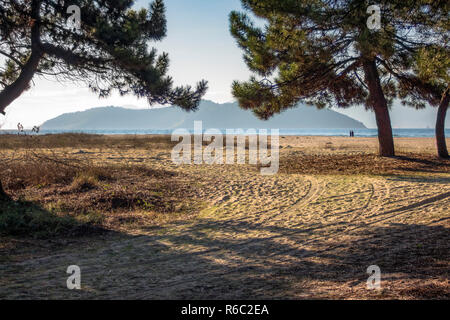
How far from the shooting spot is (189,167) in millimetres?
14523

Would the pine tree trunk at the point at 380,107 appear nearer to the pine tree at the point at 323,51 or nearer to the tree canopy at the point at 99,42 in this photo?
the pine tree at the point at 323,51

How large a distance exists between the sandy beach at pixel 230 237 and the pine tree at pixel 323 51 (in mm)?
4384

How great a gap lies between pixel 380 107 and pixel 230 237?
12.1 m

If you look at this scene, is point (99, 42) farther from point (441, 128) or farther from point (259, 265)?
point (441, 128)

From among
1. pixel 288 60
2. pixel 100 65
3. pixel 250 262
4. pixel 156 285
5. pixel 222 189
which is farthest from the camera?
pixel 288 60

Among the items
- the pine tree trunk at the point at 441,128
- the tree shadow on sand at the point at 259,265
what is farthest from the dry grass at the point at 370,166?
the tree shadow on sand at the point at 259,265

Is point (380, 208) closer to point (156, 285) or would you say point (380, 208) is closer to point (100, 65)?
point (156, 285)

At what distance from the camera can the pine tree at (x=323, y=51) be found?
9828 millimetres

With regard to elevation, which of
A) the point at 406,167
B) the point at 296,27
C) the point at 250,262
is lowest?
the point at 250,262

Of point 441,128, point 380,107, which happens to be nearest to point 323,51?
point 380,107

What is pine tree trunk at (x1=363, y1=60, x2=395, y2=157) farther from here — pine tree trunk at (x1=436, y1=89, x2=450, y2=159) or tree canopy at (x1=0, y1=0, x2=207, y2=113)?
tree canopy at (x1=0, y1=0, x2=207, y2=113)

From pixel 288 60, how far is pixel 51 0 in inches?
369

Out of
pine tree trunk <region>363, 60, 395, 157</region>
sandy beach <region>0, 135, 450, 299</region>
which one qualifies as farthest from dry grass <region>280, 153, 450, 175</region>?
sandy beach <region>0, 135, 450, 299</region>

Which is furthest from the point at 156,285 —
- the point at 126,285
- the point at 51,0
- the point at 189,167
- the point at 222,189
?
the point at 189,167
